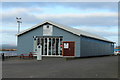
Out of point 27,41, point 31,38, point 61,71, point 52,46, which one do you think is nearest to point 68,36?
point 52,46

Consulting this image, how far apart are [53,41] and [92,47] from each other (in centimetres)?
635

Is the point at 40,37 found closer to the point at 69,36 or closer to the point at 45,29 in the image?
the point at 45,29

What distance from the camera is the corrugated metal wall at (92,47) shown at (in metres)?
25.0

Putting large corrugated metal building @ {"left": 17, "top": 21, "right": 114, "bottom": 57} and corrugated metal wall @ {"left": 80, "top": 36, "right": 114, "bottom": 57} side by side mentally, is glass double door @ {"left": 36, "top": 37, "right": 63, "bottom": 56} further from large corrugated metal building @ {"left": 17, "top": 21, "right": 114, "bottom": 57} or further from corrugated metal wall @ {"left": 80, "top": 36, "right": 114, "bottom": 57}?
corrugated metal wall @ {"left": 80, "top": 36, "right": 114, "bottom": 57}

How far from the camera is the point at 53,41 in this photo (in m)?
25.0

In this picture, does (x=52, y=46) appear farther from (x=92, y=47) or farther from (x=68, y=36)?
(x=92, y=47)

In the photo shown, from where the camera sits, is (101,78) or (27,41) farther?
(27,41)

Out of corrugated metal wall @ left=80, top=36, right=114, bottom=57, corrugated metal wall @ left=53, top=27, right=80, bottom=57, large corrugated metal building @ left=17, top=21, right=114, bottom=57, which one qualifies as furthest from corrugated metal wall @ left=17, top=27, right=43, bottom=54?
corrugated metal wall @ left=80, top=36, right=114, bottom=57

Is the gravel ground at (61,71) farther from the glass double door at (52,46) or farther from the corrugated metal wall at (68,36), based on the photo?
the glass double door at (52,46)

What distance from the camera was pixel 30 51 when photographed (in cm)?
2530

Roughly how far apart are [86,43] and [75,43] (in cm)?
243

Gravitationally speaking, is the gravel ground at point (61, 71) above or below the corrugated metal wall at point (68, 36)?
below

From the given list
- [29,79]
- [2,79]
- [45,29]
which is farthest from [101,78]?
[45,29]

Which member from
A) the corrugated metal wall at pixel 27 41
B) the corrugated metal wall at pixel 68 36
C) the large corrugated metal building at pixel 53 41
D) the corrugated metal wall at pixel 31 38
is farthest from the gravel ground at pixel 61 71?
the corrugated metal wall at pixel 27 41
